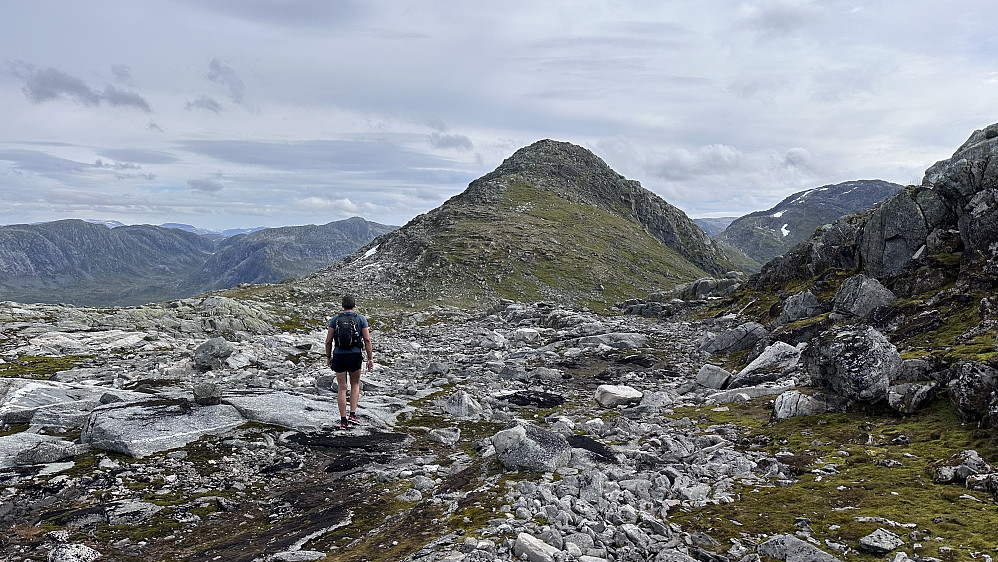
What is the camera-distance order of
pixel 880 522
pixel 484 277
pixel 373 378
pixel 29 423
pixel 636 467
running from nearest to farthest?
pixel 880 522 < pixel 636 467 < pixel 29 423 < pixel 373 378 < pixel 484 277

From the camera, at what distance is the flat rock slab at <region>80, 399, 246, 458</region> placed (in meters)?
15.1

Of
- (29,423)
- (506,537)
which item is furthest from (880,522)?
(29,423)

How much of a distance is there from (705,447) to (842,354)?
20.0 feet

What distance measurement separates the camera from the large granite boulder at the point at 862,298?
93.0 feet

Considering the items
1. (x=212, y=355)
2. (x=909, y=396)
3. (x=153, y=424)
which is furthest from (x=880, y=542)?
(x=212, y=355)

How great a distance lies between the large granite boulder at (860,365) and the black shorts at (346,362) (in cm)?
1658

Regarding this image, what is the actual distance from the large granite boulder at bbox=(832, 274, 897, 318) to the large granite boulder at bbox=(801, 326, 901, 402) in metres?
12.3

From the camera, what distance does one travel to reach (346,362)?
1805 cm

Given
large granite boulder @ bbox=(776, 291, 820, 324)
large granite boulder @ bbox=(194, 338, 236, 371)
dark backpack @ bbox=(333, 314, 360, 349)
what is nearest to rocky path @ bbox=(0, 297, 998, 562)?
dark backpack @ bbox=(333, 314, 360, 349)

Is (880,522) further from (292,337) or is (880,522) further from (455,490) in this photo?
(292,337)

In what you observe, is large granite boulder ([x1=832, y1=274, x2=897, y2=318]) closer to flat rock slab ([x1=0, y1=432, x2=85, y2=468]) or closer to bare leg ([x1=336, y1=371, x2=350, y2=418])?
bare leg ([x1=336, y1=371, x2=350, y2=418])

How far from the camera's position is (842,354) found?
677 inches

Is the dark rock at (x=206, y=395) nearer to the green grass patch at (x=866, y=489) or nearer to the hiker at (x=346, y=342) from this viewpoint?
the hiker at (x=346, y=342)

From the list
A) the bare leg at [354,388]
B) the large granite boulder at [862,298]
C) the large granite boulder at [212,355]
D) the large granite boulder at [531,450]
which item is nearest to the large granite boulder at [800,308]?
the large granite boulder at [862,298]
